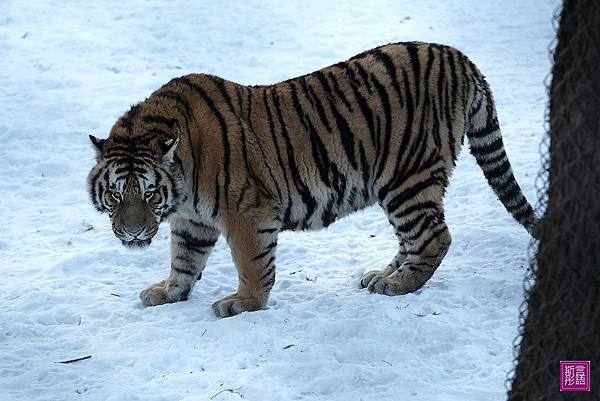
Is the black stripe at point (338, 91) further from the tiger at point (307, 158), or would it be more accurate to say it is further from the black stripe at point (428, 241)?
the black stripe at point (428, 241)

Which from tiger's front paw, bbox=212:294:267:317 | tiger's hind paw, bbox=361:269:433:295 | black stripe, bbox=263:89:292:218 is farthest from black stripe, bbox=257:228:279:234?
tiger's hind paw, bbox=361:269:433:295

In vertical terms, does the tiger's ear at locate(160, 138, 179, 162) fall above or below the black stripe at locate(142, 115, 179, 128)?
below

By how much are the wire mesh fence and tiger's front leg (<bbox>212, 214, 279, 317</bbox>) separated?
105 inches

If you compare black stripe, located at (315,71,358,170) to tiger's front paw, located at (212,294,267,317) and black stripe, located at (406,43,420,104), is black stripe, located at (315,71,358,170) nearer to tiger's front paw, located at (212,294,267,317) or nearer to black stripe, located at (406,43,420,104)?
black stripe, located at (406,43,420,104)

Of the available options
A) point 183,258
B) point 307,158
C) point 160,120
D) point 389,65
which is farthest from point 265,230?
point 389,65

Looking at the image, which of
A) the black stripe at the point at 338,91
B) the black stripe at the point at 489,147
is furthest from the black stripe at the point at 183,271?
the black stripe at the point at 489,147

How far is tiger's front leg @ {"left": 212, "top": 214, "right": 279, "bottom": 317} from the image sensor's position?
5.72 m

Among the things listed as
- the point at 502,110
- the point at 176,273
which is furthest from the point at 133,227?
the point at 502,110

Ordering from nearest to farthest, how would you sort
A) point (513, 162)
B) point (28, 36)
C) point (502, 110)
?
point (513, 162) → point (502, 110) → point (28, 36)

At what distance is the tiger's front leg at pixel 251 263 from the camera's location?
18.8 feet

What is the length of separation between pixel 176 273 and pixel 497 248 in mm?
2482

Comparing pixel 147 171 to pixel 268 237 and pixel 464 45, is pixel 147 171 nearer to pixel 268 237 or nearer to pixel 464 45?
pixel 268 237

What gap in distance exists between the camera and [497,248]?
6727mm

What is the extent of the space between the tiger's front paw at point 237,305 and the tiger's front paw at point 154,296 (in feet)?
1.74
